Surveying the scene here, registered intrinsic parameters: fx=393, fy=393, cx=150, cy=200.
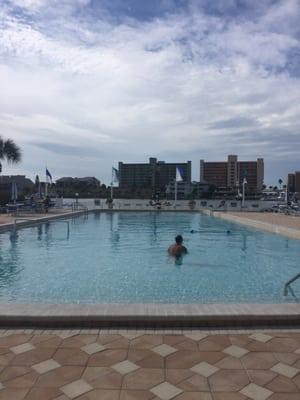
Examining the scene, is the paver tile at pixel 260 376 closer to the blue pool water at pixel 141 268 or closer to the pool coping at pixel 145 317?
the pool coping at pixel 145 317

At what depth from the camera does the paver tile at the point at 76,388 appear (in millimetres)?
2875

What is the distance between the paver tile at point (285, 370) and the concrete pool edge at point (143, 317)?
946 mm

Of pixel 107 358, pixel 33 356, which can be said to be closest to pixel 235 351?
pixel 107 358

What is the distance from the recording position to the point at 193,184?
98625mm

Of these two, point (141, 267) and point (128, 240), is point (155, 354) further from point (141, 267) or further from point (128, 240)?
point (128, 240)

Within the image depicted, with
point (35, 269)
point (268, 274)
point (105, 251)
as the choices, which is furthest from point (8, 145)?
point (268, 274)

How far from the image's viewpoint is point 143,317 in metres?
4.21

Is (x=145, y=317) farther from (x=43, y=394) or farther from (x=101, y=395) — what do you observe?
(x=43, y=394)

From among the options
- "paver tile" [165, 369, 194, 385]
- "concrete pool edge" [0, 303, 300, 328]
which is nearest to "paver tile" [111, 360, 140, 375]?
"paver tile" [165, 369, 194, 385]

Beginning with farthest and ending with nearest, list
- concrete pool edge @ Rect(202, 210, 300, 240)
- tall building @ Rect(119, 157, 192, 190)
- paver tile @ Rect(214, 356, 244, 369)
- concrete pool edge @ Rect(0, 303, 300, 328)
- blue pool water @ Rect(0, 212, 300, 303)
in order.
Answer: tall building @ Rect(119, 157, 192, 190), concrete pool edge @ Rect(202, 210, 300, 240), blue pool water @ Rect(0, 212, 300, 303), concrete pool edge @ Rect(0, 303, 300, 328), paver tile @ Rect(214, 356, 244, 369)

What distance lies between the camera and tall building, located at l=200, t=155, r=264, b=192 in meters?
99.4

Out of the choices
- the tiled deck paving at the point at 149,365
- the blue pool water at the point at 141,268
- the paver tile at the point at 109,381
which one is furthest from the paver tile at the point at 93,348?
the blue pool water at the point at 141,268

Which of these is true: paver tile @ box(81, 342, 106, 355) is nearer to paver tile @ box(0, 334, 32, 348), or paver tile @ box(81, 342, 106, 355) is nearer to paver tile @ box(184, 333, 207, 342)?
paver tile @ box(0, 334, 32, 348)

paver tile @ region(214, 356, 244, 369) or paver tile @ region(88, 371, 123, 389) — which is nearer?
paver tile @ region(88, 371, 123, 389)
